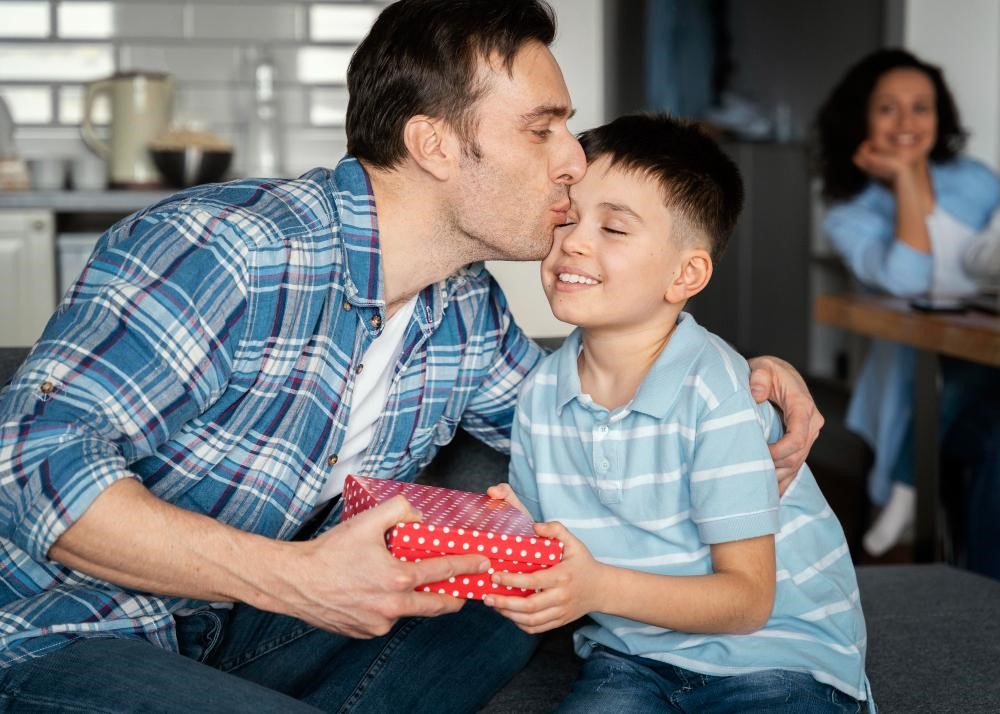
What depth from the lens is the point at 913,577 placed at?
197 centimetres

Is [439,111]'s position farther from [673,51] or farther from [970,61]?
[673,51]

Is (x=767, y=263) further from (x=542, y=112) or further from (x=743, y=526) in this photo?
(x=743, y=526)

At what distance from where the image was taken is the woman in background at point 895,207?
3.17 m

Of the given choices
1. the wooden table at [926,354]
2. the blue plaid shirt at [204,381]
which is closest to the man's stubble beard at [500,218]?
the blue plaid shirt at [204,381]

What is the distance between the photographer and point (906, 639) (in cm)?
170

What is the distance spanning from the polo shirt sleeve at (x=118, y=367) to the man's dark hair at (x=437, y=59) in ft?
1.10

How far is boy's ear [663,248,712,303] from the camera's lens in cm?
151

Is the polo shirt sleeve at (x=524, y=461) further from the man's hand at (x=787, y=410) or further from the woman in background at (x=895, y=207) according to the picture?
the woman in background at (x=895, y=207)

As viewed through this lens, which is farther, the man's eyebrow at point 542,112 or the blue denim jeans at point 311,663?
the man's eyebrow at point 542,112

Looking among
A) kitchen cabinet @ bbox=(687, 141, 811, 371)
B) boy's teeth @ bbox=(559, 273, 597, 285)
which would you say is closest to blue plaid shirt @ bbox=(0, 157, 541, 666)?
boy's teeth @ bbox=(559, 273, 597, 285)

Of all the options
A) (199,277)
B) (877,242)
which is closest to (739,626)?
(199,277)

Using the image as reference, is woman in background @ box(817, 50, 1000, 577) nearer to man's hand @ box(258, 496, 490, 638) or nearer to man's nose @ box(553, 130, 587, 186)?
man's nose @ box(553, 130, 587, 186)

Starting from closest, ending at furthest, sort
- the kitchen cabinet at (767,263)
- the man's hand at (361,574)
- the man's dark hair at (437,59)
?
the man's hand at (361,574)
the man's dark hair at (437,59)
the kitchen cabinet at (767,263)

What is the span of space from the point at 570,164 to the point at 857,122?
2.11 meters
